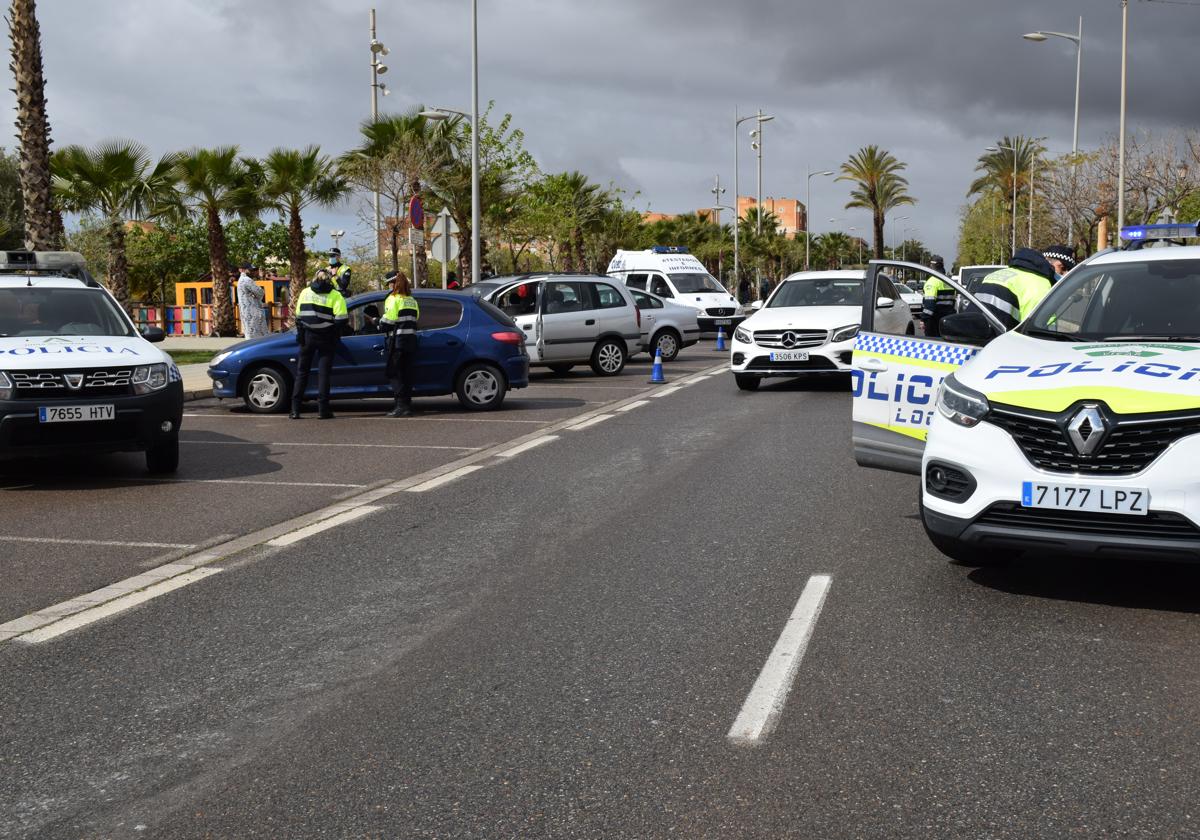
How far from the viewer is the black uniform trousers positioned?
1494 cm

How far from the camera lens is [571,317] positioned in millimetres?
21000

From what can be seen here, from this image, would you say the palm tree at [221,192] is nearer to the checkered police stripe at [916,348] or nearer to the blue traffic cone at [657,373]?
the blue traffic cone at [657,373]

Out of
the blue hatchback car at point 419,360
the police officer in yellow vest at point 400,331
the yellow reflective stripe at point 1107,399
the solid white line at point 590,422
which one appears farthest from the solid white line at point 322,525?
the blue hatchback car at point 419,360

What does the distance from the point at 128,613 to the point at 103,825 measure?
8.36 feet

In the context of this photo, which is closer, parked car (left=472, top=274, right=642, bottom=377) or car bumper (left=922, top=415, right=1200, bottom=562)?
car bumper (left=922, top=415, right=1200, bottom=562)

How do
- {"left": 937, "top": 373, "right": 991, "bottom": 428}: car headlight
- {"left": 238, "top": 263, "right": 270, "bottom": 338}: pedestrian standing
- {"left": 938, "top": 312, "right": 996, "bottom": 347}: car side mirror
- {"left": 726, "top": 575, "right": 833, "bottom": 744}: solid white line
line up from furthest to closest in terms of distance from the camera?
{"left": 238, "top": 263, "right": 270, "bottom": 338}: pedestrian standing
{"left": 938, "top": 312, "right": 996, "bottom": 347}: car side mirror
{"left": 937, "top": 373, "right": 991, "bottom": 428}: car headlight
{"left": 726, "top": 575, "right": 833, "bottom": 744}: solid white line

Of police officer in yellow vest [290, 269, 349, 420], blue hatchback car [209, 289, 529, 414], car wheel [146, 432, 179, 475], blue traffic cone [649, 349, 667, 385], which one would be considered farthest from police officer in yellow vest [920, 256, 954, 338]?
police officer in yellow vest [290, 269, 349, 420]

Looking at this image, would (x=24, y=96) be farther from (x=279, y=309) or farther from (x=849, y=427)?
(x=279, y=309)

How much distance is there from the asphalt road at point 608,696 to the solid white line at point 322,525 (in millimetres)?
195

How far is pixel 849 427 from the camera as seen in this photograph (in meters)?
13.4

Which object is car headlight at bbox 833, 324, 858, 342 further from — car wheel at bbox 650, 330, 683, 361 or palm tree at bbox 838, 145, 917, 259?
palm tree at bbox 838, 145, 917, 259

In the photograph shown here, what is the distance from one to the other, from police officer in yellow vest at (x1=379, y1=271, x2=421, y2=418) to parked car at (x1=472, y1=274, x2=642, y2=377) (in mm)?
4738

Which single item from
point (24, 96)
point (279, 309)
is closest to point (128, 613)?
point (24, 96)

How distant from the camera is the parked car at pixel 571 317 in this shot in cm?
2059
